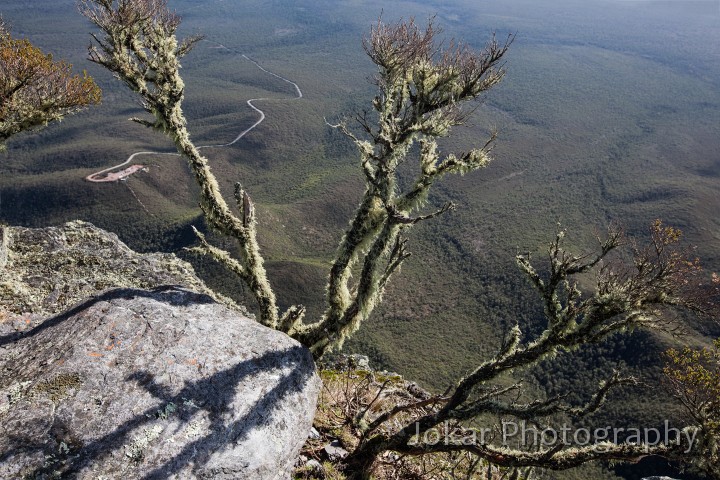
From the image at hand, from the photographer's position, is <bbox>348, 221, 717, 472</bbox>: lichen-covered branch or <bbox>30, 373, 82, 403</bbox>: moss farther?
<bbox>348, 221, 717, 472</bbox>: lichen-covered branch

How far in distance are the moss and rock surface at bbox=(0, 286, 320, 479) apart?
0.8 inches

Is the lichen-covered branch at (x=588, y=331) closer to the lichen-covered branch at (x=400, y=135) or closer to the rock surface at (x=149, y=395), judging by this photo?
the lichen-covered branch at (x=400, y=135)

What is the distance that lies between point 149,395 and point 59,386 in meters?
1.61

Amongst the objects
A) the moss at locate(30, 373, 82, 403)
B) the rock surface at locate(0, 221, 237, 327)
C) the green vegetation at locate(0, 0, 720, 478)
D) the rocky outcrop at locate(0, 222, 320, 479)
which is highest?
the moss at locate(30, 373, 82, 403)

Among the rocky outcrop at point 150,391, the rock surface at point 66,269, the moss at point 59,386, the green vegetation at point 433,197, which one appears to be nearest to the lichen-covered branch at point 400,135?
the rocky outcrop at point 150,391

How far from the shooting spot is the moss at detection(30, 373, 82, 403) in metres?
8.50

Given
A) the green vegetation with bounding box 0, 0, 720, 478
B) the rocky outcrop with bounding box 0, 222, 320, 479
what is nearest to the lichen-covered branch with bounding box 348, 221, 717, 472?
the rocky outcrop with bounding box 0, 222, 320, 479

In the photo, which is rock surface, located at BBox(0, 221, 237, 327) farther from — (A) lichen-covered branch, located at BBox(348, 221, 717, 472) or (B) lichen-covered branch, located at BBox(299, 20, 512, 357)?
(A) lichen-covered branch, located at BBox(348, 221, 717, 472)

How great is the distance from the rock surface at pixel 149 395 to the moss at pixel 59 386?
19 mm

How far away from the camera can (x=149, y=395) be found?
354 inches

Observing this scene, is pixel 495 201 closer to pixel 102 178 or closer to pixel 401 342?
pixel 401 342

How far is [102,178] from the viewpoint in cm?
9462

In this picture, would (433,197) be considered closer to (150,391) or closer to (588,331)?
(588,331)

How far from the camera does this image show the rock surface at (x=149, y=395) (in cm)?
796
